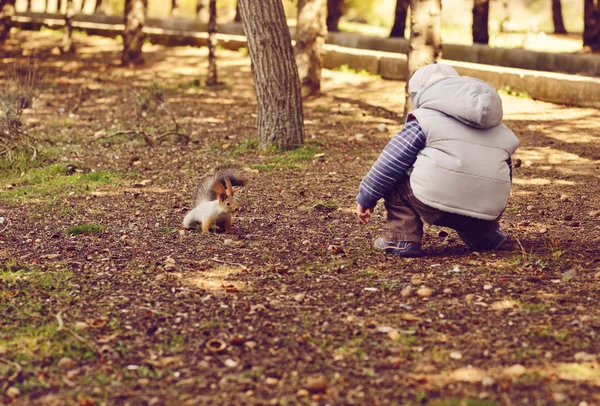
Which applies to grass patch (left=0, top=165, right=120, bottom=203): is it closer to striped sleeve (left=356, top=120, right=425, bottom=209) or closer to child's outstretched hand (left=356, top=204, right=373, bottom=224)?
child's outstretched hand (left=356, top=204, right=373, bottom=224)

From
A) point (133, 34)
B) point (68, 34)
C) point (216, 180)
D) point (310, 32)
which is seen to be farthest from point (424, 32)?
point (68, 34)

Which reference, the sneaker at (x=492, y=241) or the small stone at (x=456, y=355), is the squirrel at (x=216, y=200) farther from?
the small stone at (x=456, y=355)

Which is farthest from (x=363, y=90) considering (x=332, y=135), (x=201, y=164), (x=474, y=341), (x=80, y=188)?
(x=474, y=341)

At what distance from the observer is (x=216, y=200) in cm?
623

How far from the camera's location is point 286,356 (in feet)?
12.8

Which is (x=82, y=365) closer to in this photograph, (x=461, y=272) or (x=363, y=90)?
(x=461, y=272)

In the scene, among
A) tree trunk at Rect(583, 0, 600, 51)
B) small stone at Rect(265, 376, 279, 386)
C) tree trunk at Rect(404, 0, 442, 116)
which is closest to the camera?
small stone at Rect(265, 376, 279, 386)

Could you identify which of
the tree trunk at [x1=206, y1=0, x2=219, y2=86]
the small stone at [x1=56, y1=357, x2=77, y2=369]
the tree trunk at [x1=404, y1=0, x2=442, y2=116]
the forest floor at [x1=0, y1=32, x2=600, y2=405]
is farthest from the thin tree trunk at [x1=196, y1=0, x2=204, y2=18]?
the small stone at [x1=56, y1=357, x2=77, y2=369]

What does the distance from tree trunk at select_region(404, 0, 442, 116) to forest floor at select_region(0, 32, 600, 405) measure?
6.70ft

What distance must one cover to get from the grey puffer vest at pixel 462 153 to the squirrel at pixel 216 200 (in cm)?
164

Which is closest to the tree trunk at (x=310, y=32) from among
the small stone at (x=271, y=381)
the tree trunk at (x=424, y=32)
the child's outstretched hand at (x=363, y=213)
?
the tree trunk at (x=424, y=32)

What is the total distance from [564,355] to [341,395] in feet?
3.65

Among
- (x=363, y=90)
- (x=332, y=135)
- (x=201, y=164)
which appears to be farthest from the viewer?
(x=363, y=90)

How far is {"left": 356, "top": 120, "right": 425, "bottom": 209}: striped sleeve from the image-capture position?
16.7 ft
